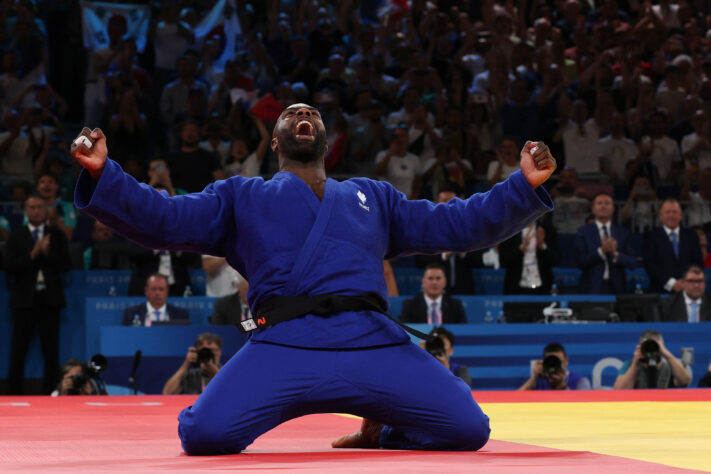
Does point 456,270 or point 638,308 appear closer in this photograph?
point 638,308

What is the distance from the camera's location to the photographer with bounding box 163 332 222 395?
6980mm

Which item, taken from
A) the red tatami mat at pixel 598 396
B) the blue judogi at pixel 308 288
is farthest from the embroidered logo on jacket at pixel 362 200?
the red tatami mat at pixel 598 396

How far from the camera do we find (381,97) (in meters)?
12.1

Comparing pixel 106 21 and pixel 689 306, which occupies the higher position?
pixel 106 21

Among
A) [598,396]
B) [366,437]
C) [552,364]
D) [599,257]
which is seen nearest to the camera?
[366,437]

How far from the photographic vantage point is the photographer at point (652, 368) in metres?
7.44

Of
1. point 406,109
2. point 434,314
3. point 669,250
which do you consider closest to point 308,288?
point 434,314

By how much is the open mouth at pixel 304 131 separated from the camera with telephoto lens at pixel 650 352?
4385 mm

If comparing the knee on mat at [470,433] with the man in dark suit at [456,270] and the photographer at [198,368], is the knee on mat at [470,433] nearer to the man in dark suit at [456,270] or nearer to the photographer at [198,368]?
the photographer at [198,368]

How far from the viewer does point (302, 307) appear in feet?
11.1

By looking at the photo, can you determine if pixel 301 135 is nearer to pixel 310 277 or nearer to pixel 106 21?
pixel 310 277

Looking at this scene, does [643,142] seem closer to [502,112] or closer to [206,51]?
[502,112]

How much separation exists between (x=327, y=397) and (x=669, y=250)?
23.1 feet

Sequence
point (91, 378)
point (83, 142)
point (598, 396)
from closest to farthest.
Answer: point (83, 142) → point (598, 396) → point (91, 378)
